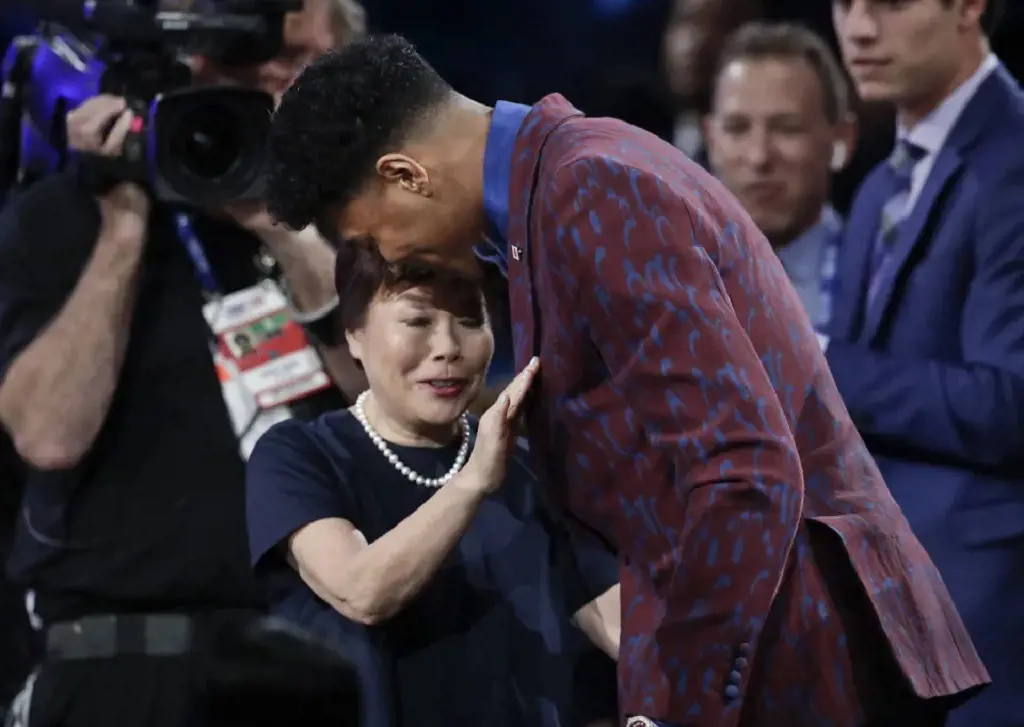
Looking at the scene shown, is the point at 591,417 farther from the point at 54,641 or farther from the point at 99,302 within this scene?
the point at 54,641

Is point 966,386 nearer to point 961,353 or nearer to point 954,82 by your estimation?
point 961,353

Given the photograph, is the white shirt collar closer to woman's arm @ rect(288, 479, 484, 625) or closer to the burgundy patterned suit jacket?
the burgundy patterned suit jacket

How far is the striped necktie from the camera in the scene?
1.70m

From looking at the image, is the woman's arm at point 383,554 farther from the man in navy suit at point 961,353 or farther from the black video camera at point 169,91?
the man in navy suit at point 961,353

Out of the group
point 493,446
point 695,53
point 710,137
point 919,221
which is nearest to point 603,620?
point 493,446

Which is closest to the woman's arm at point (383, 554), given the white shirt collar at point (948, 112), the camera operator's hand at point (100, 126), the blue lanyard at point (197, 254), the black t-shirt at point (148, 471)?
the black t-shirt at point (148, 471)

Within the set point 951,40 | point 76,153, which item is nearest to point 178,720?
point 76,153

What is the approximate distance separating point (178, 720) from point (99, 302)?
0.45 metres

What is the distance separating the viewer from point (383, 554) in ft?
4.14

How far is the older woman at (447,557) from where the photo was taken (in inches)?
51.9

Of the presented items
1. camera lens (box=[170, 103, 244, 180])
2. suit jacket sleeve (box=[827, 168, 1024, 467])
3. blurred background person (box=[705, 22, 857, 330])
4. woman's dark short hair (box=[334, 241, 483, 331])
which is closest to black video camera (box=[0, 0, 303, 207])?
camera lens (box=[170, 103, 244, 180])

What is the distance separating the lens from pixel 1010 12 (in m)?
1.86

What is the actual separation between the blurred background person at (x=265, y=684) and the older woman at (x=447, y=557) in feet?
0.28

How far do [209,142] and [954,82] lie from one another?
90 cm
